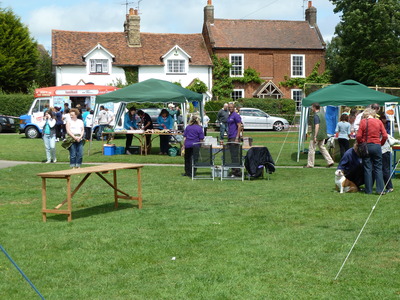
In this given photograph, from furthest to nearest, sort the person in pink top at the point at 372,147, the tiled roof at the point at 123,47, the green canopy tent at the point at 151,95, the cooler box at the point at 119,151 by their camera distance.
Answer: the tiled roof at the point at 123,47
the cooler box at the point at 119,151
the green canopy tent at the point at 151,95
the person in pink top at the point at 372,147

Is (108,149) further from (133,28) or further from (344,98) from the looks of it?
(133,28)

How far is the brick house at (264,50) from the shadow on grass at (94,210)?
4321 centimetres

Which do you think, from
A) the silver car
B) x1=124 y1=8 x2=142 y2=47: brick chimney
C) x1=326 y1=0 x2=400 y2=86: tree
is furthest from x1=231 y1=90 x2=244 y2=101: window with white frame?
the silver car

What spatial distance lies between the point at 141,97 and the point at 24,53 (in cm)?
3558

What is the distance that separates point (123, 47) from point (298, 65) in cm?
1472

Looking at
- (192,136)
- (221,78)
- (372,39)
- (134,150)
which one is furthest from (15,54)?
(192,136)

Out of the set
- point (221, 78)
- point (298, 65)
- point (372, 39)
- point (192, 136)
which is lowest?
point (192, 136)

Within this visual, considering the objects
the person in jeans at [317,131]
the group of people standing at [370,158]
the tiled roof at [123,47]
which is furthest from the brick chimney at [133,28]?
the group of people standing at [370,158]

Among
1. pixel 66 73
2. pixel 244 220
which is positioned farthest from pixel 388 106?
pixel 66 73

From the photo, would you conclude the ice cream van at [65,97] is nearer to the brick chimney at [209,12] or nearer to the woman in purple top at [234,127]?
the woman in purple top at [234,127]

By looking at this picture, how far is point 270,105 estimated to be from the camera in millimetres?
50156

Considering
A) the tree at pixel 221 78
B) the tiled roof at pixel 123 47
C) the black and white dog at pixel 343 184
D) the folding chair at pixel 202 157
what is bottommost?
the black and white dog at pixel 343 184

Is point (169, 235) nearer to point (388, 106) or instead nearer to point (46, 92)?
point (388, 106)

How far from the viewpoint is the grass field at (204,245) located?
260 inches
